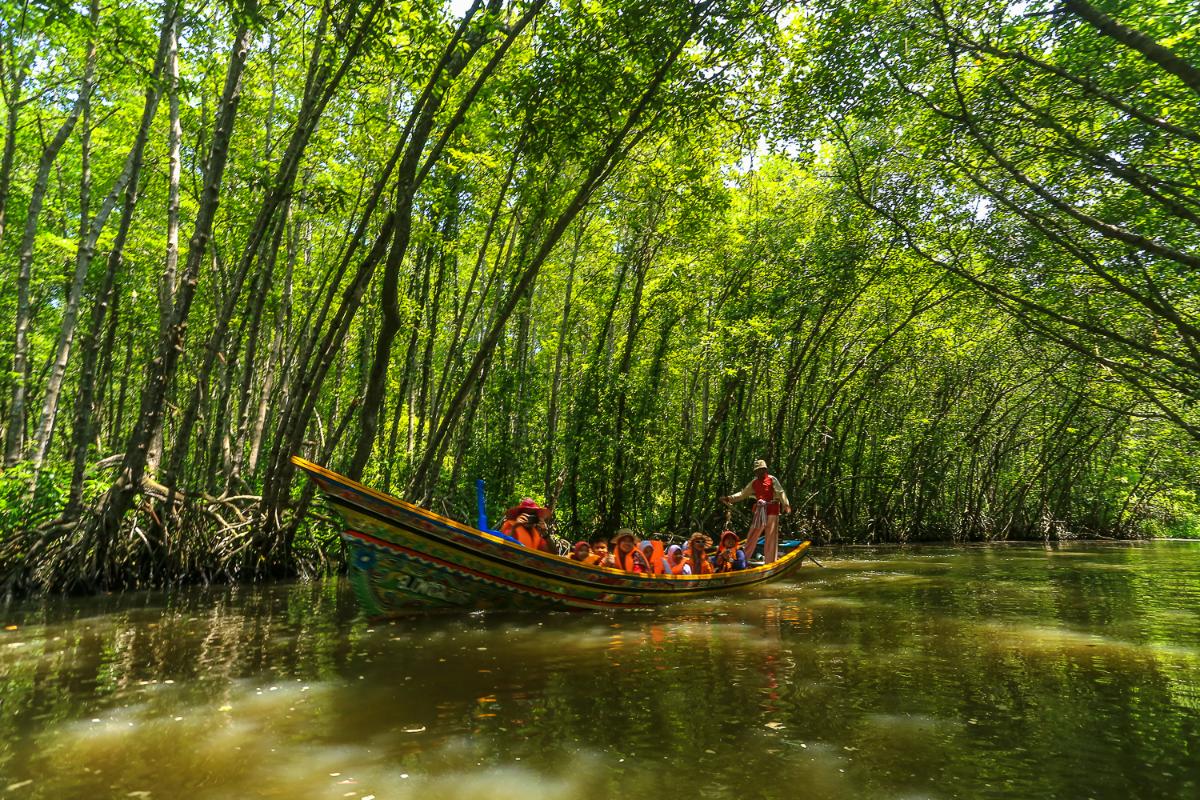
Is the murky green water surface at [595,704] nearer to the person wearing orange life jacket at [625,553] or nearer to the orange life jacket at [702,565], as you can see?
the person wearing orange life jacket at [625,553]

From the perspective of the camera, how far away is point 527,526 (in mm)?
8227

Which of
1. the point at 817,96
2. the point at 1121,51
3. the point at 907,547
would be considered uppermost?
the point at 817,96

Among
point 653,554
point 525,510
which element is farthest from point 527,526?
point 653,554

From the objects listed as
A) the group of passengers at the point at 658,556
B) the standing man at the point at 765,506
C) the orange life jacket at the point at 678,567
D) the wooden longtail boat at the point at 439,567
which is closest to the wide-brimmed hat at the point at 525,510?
the group of passengers at the point at 658,556

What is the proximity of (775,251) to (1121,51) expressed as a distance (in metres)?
9.27

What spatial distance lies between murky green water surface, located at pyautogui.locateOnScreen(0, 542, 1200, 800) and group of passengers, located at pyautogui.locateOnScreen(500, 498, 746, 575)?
1054mm

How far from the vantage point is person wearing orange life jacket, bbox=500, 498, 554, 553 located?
8.16 m

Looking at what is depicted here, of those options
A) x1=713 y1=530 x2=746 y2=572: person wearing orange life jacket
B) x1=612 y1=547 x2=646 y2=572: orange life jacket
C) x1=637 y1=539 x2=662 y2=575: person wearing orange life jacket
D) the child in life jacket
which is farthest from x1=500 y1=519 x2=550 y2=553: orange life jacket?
x1=713 y1=530 x2=746 y2=572: person wearing orange life jacket

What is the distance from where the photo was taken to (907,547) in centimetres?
2100

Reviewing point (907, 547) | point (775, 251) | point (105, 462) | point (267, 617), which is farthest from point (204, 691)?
point (907, 547)

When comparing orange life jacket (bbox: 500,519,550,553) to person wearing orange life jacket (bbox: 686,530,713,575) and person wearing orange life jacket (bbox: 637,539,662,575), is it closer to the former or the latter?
person wearing orange life jacket (bbox: 637,539,662,575)

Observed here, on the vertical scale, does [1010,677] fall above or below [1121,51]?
below

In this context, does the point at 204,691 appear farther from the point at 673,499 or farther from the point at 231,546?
the point at 673,499

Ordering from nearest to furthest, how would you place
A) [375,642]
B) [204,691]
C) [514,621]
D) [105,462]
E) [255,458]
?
[204,691] → [375,642] → [514,621] → [105,462] → [255,458]
